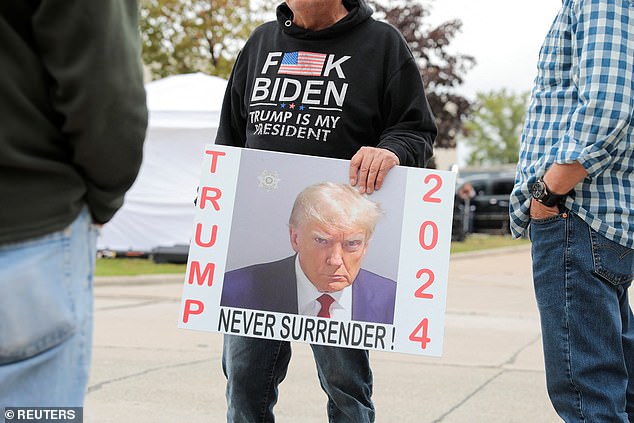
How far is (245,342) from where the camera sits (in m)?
3.38

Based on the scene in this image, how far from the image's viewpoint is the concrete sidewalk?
5.50 metres

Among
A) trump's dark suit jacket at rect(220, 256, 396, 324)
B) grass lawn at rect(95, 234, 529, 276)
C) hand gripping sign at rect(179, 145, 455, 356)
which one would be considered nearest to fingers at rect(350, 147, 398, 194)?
hand gripping sign at rect(179, 145, 455, 356)

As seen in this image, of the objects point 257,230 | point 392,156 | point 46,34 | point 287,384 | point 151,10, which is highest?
point 46,34

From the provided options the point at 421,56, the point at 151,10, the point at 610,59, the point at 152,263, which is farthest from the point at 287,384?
the point at 421,56

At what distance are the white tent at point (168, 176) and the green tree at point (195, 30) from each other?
9153 mm

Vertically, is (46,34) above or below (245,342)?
above

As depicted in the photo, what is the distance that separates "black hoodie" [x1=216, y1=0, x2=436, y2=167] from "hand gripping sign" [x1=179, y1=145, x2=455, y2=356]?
14 centimetres

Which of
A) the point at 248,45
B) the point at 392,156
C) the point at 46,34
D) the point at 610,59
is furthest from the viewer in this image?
the point at 248,45

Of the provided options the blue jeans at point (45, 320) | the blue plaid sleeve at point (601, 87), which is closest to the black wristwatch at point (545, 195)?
the blue plaid sleeve at point (601, 87)

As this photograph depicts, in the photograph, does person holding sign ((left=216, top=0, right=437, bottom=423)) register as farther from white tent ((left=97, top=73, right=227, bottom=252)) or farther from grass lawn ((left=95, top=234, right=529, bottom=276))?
white tent ((left=97, top=73, right=227, bottom=252))

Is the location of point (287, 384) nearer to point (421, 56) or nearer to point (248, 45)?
point (248, 45)

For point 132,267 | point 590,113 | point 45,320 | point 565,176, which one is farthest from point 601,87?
point 132,267

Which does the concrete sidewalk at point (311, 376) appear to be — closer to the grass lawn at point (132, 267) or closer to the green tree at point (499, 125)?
the grass lawn at point (132, 267)

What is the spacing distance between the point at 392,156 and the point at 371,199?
0.17m
